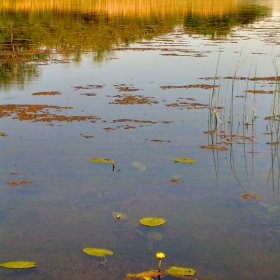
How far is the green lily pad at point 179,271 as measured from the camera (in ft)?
11.0

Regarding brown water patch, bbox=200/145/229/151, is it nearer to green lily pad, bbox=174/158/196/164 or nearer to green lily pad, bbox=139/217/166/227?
green lily pad, bbox=174/158/196/164

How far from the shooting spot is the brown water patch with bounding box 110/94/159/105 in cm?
820

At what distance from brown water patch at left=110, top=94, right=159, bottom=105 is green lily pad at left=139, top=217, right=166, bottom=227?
421 centimetres

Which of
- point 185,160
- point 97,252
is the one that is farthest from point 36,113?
point 97,252

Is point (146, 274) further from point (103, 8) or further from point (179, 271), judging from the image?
point (103, 8)

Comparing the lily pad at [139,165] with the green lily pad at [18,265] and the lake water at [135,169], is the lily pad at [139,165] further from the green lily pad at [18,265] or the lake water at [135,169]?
the green lily pad at [18,265]

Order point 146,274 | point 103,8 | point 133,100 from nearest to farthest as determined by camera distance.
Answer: point 146,274, point 133,100, point 103,8

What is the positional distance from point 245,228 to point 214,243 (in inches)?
14.6

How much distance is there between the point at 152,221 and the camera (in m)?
4.08

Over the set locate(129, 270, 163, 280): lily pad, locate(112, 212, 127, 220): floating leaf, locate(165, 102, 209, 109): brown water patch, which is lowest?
locate(129, 270, 163, 280): lily pad

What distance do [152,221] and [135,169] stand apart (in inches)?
50.9

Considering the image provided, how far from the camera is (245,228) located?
160 inches

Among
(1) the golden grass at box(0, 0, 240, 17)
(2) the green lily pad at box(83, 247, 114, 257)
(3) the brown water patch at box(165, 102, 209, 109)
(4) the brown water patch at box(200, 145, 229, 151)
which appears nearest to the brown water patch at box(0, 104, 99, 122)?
(3) the brown water patch at box(165, 102, 209, 109)

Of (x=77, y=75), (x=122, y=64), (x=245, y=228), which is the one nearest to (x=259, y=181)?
(x=245, y=228)
